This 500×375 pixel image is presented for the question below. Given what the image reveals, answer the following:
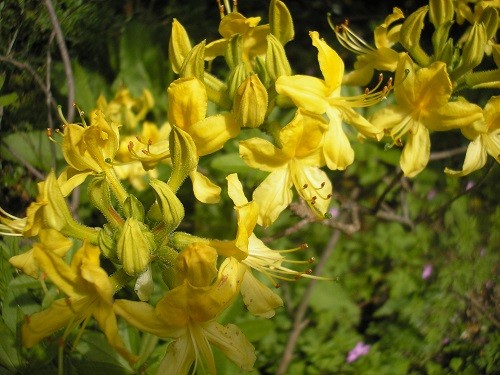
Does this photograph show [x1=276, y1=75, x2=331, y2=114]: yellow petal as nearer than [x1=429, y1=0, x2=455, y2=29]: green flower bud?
Yes

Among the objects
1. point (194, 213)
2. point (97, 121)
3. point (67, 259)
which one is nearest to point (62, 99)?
point (194, 213)

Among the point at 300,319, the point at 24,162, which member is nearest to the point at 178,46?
the point at 24,162

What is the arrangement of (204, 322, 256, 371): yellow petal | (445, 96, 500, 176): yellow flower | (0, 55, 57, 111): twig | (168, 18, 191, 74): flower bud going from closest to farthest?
(204, 322, 256, 371): yellow petal < (168, 18, 191, 74): flower bud < (445, 96, 500, 176): yellow flower < (0, 55, 57, 111): twig

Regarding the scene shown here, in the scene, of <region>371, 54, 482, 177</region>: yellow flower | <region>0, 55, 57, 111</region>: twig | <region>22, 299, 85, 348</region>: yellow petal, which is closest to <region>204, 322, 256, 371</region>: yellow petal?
<region>22, 299, 85, 348</region>: yellow petal

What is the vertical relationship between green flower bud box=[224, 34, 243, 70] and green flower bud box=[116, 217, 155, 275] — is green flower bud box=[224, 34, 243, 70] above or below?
above

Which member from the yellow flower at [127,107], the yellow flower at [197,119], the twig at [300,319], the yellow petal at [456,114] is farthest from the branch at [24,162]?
the yellow petal at [456,114]

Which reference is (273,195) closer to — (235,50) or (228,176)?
(228,176)

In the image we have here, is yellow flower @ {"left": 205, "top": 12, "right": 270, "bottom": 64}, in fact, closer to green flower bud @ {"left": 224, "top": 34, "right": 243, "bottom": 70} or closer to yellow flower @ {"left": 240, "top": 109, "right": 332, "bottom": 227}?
green flower bud @ {"left": 224, "top": 34, "right": 243, "bottom": 70}

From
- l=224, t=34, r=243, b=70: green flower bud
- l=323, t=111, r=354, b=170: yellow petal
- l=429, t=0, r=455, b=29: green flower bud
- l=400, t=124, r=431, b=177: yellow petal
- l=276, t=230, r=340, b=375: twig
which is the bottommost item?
l=276, t=230, r=340, b=375: twig

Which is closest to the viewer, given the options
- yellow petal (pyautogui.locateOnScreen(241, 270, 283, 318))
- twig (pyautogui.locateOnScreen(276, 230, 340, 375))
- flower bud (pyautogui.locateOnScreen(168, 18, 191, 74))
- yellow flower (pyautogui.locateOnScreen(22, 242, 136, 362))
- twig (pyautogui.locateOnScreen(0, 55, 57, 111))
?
yellow flower (pyautogui.locateOnScreen(22, 242, 136, 362))
